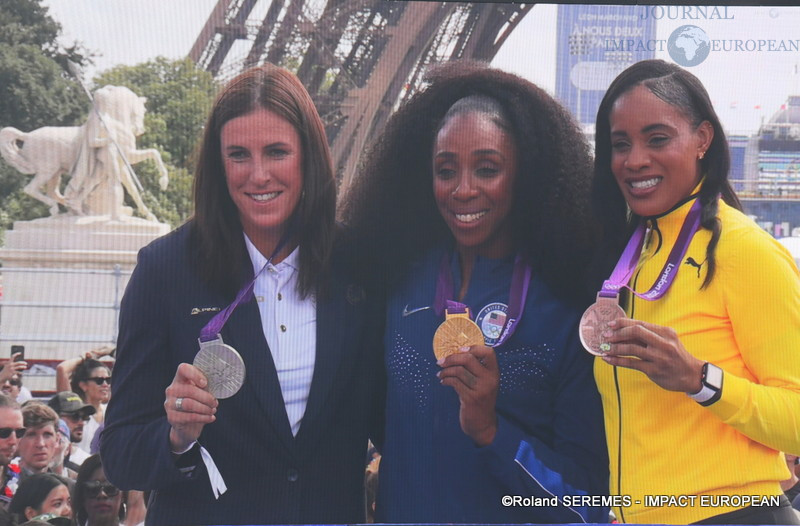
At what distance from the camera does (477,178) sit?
9.09ft

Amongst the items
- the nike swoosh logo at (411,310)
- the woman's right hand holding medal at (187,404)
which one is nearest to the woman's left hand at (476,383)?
the nike swoosh logo at (411,310)

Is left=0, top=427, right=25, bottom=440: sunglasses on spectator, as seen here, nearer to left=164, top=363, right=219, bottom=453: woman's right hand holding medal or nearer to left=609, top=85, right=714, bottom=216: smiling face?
left=164, top=363, right=219, bottom=453: woman's right hand holding medal

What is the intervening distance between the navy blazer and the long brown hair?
6 centimetres

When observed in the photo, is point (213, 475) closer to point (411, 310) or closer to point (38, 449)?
point (411, 310)

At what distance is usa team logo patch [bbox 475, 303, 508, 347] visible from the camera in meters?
2.76

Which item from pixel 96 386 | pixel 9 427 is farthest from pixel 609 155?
pixel 9 427

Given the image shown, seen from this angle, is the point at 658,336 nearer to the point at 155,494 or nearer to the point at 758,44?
the point at 758,44

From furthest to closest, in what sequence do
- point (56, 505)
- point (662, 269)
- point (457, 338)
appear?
point (56, 505)
point (457, 338)
point (662, 269)

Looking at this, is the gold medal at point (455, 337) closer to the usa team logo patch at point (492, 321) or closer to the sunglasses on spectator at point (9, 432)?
the usa team logo patch at point (492, 321)

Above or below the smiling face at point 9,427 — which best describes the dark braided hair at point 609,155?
above

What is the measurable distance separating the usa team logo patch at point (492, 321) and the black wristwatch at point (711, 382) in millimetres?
593

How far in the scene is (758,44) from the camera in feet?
9.82

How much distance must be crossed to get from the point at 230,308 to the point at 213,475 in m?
0.49

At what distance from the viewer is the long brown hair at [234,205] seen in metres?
2.75
